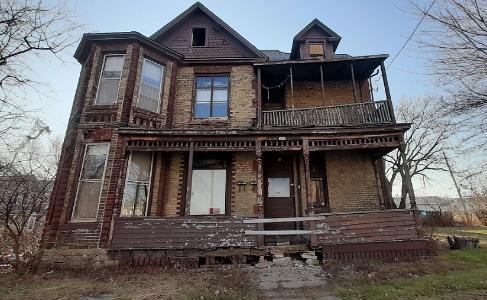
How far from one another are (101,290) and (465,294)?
807 cm

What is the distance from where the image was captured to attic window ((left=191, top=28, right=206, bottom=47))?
14.0 m

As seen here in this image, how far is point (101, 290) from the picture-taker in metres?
6.91

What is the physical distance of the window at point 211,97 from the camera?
1226 cm

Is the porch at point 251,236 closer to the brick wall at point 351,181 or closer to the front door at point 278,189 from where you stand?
the brick wall at point 351,181

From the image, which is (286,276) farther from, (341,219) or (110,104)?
(110,104)

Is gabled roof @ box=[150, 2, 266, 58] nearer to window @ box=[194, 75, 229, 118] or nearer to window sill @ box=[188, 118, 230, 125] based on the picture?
window @ box=[194, 75, 229, 118]

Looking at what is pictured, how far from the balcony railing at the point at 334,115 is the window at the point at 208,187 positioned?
2615mm

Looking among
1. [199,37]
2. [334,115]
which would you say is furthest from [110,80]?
[334,115]

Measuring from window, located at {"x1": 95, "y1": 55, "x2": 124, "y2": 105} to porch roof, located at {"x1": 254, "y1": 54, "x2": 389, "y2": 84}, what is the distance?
5489 mm

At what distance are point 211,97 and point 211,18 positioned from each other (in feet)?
14.3

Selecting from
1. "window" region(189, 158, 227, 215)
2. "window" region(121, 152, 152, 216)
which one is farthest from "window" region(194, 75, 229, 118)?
"window" region(121, 152, 152, 216)

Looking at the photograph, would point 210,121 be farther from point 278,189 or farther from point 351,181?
point 351,181

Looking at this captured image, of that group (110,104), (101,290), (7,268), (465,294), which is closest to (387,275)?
(465,294)

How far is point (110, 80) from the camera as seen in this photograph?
35.9 ft
